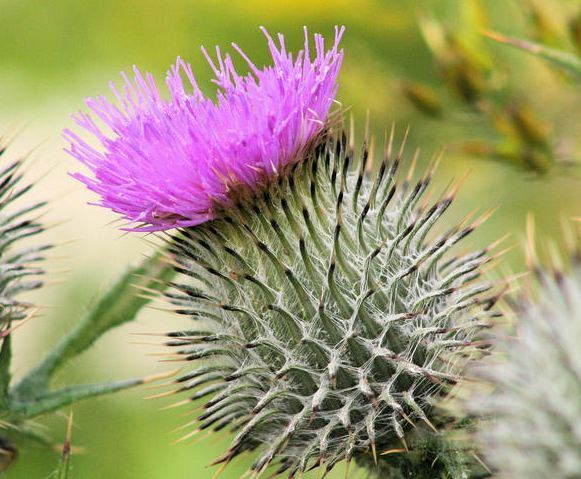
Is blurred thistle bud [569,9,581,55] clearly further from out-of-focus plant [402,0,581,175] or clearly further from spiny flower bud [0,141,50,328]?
spiny flower bud [0,141,50,328]

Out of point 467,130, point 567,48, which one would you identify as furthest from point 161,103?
point 467,130

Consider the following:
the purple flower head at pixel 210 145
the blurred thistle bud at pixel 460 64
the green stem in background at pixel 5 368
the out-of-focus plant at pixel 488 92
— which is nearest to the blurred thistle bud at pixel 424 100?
the out-of-focus plant at pixel 488 92

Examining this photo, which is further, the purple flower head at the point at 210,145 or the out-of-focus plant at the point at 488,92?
the out-of-focus plant at the point at 488,92

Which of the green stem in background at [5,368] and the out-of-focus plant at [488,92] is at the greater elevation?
the out-of-focus plant at [488,92]

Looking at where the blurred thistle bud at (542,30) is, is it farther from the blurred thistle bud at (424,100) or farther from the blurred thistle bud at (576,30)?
the blurred thistle bud at (424,100)

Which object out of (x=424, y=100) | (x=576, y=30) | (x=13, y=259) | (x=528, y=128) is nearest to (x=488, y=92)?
(x=424, y=100)

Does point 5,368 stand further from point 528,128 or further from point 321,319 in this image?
point 528,128

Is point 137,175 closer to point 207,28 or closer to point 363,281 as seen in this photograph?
point 363,281
